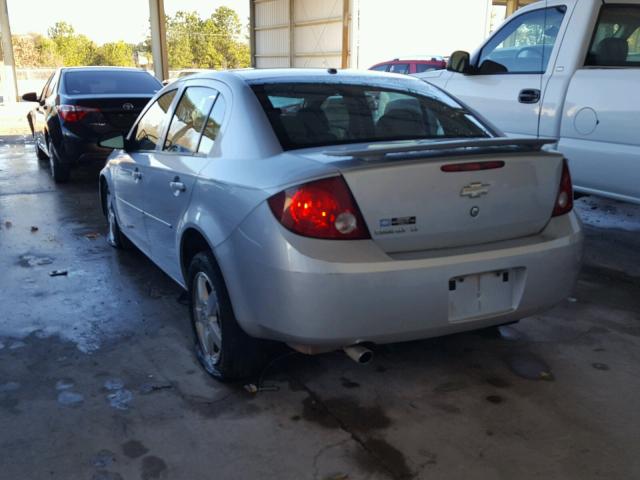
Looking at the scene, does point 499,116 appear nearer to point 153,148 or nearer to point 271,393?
point 153,148

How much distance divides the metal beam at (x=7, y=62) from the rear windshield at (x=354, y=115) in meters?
25.2

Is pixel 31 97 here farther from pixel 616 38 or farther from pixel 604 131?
pixel 604 131

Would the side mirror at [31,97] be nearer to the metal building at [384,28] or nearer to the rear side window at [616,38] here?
the rear side window at [616,38]

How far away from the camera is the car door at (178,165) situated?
11.2ft

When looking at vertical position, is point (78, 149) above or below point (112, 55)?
below

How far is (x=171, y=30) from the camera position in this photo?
56750mm

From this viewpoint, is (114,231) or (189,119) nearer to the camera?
(189,119)

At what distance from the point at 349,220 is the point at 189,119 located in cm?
160

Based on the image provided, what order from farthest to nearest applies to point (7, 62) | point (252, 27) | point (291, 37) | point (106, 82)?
point (252, 27), point (291, 37), point (7, 62), point (106, 82)

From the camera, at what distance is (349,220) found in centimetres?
261

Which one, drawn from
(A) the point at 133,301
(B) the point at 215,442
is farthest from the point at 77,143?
(B) the point at 215,442

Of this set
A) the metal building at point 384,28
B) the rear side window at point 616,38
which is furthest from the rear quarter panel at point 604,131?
the metal building at point 384,28

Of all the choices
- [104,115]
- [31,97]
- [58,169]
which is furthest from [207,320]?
[31,97]

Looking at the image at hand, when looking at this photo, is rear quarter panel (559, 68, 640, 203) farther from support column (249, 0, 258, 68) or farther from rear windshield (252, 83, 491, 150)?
support column (249, 0, 258, 68)
